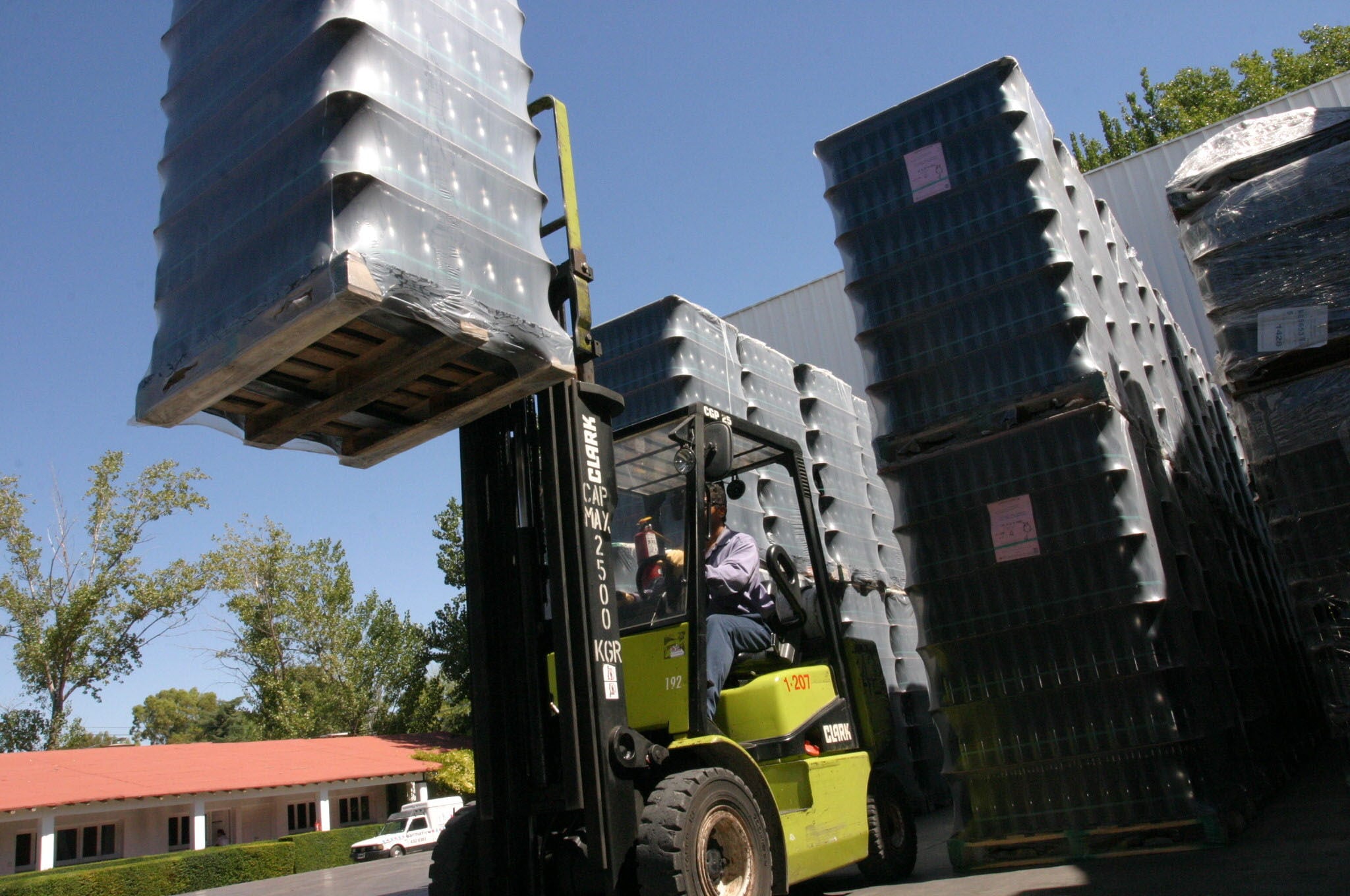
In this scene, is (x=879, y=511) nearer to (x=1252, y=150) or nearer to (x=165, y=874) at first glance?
(x=1252, y=150)

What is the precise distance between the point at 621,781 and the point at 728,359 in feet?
17.1

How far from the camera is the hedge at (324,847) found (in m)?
23.4

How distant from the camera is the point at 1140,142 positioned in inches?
1250

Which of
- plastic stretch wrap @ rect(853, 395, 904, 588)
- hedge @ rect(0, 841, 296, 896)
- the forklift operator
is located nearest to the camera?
the forklift operator

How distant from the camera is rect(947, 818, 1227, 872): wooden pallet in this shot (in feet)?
15.6

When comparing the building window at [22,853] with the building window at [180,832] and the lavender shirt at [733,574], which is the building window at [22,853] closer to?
the building window at [180,832]

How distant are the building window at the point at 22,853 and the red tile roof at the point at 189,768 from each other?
111cm

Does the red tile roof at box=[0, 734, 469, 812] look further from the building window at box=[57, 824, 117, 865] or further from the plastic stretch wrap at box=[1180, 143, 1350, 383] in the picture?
the plastic stretch wrap at box=[1180, 143, 1350, 383]

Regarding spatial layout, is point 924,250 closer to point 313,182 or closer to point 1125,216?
point 313,182

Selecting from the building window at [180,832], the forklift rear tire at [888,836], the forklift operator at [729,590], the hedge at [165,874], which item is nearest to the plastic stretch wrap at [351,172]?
the forklift operator at [729,590]

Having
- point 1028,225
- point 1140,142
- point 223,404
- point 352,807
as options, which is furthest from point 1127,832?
point 1140,142

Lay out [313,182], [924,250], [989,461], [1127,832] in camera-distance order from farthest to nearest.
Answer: [924,250], [989,461], [1127,832], [313,182]

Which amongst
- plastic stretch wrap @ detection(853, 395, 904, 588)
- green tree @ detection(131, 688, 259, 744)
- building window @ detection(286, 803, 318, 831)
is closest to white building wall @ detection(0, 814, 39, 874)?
building window @ detection(286, 803, 318, 831)

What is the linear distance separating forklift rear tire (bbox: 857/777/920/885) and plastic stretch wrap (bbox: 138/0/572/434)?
9.99 ft
